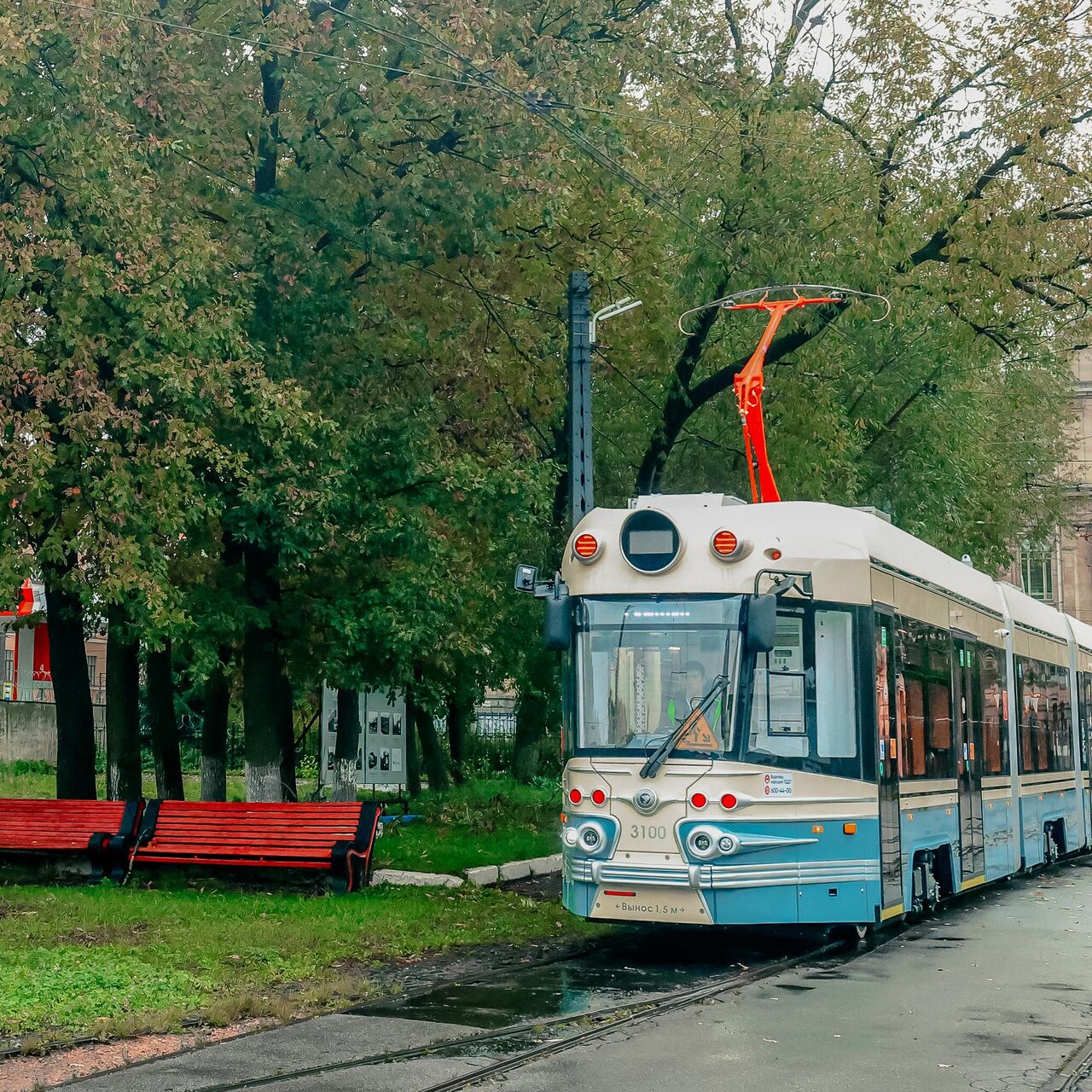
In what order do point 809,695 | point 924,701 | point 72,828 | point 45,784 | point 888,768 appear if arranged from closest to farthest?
point 809,695 < point 888,768 < point 924,701 < point 72,828 < point 45,784

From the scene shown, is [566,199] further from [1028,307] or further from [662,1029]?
[662,1029]

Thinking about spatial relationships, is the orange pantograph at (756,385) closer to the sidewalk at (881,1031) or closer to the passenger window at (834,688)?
the passenger window at (834,688)

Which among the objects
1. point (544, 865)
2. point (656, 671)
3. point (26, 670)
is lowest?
point (544, 865)

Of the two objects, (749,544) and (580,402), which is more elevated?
(580,402)

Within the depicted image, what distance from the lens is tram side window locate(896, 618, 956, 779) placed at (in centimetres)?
1366

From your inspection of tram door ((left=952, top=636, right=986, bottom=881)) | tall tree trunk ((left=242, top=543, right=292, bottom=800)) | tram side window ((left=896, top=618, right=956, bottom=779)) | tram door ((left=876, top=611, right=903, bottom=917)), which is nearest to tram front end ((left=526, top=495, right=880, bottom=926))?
tram door ((left=876, top=611, right=903, bottom=917))

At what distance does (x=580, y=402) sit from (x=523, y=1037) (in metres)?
8.68

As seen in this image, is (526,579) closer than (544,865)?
Yes

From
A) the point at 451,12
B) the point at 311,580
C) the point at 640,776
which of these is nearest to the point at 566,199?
the point at 451,12

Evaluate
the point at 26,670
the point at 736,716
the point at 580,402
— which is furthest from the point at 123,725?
the point at 26,670

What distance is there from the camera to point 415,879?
1719cm

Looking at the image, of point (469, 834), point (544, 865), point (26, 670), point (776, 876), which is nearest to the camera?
point (776, 876)

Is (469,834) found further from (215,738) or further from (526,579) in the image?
(526,579)

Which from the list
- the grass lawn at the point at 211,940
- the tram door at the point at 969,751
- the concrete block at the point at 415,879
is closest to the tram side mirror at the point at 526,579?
the grass lawn at the point at 211,940
